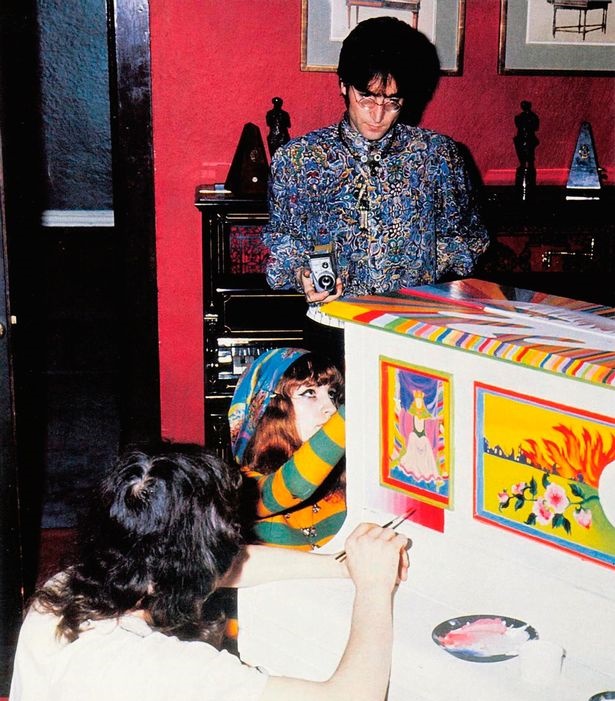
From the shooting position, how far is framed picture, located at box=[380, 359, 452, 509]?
5.28 feet

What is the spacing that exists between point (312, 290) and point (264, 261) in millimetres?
825

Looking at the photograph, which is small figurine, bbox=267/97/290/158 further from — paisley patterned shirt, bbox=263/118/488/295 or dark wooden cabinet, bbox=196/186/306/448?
paisley patterned shirt, bbox=263/118/488/295

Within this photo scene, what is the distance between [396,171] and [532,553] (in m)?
1.54

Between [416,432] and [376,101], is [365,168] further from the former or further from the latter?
[416,432]

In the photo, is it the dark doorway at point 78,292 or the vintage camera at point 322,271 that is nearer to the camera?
the vintage camera at point 322,271

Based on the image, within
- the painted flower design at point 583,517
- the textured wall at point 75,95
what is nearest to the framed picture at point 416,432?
the painted flower design at point 583,517

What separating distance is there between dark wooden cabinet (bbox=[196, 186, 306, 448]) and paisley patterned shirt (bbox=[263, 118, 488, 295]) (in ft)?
1.52

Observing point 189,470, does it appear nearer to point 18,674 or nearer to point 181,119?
point 18,674

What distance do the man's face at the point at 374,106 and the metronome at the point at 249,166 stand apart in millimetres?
755

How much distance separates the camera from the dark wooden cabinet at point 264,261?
11.0 feet

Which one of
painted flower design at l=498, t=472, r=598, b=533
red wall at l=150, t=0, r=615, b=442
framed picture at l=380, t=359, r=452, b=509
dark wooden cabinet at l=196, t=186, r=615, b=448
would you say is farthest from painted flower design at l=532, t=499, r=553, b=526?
red wall at l=150, t=0, r=615, b=442

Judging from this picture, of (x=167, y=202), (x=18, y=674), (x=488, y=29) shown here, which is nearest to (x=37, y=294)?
A: (x=167, y=202)

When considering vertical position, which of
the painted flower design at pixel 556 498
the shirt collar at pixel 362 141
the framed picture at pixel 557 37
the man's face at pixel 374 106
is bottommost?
the painted flower design at pixel 556 498

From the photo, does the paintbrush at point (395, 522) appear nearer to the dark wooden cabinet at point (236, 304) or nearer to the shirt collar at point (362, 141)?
the shirt collar at point (362, 141)
